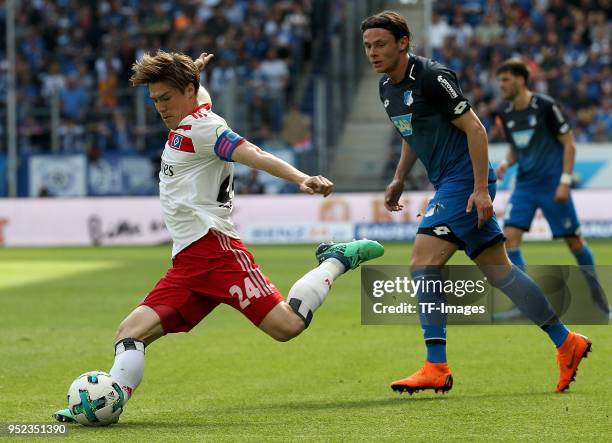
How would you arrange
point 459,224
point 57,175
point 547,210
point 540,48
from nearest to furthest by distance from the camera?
1. point 459,224
2. point 547,210
3. point 57,175
4. point 540,48

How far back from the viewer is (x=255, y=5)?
33.2 meters

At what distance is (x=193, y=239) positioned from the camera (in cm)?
686

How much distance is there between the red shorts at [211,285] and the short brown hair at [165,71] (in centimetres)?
86

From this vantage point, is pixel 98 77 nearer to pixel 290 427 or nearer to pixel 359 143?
pixel 359 143

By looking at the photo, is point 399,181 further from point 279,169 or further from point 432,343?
point 279,169

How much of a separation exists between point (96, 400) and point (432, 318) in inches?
87.7

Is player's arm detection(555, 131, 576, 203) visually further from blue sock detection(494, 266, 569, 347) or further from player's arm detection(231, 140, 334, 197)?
player's arm detection(231, 140, 334, 197)

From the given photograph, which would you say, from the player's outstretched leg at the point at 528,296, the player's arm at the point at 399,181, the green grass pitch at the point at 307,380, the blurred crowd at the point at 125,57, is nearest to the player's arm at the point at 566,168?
the green grass pitch at the point at 307,380

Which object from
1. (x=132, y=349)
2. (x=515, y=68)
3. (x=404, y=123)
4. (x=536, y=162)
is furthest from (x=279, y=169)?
(x=536, y=162)

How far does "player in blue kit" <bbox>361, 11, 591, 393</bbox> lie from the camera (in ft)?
24.3

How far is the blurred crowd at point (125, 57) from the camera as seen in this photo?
29.6 meters

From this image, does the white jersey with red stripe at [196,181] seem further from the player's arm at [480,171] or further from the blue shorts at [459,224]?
the player's arm at [480,171]

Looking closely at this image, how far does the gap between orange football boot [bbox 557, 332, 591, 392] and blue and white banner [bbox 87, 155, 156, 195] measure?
21228 millimetres

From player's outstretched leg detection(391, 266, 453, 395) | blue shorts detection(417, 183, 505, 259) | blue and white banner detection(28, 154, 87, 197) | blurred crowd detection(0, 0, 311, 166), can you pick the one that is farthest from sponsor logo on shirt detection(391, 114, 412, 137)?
blue and white banner detection(28, 154, 87, 197)
